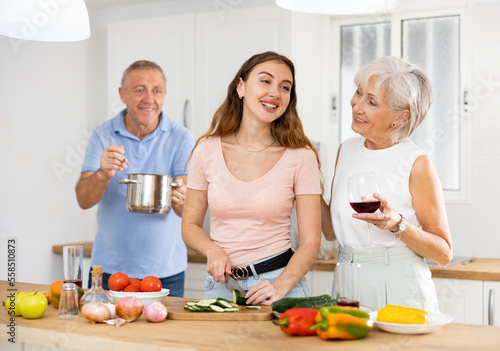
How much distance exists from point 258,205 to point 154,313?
54 cm

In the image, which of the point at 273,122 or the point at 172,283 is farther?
the point at 172,283

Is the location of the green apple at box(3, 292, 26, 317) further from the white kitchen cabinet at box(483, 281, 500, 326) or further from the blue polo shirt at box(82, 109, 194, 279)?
the white kitchen cabinet at box(483, 281, 500, 326)

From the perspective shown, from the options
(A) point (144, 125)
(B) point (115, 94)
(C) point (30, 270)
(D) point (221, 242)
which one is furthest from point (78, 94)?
(D) point (221, 242)

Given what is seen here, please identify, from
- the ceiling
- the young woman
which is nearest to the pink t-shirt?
the young woman

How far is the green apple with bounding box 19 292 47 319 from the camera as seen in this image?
5.52ft

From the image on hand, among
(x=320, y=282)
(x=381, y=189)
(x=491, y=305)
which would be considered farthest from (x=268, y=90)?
(x=491, y=305)

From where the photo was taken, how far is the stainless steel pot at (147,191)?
2.43 m

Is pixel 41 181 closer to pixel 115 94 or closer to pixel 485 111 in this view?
pixel 115 94

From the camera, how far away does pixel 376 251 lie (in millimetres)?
1989

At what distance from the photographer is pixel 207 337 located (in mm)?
1476

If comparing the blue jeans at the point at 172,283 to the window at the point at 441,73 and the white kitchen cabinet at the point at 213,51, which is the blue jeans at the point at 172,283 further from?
the window at the point at 441,73

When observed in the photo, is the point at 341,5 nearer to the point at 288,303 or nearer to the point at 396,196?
the point at 396,196

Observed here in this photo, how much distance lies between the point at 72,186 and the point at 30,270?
0.63 m

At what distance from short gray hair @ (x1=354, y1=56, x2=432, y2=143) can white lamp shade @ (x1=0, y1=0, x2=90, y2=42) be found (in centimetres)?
94
